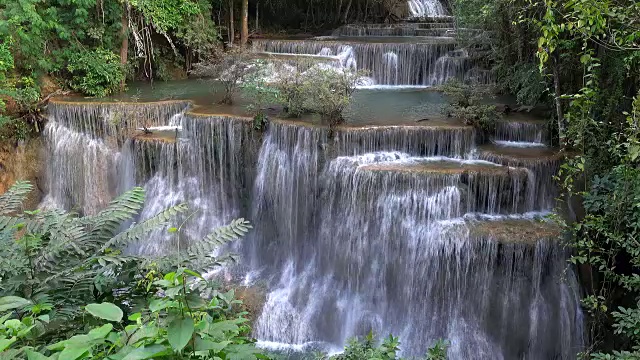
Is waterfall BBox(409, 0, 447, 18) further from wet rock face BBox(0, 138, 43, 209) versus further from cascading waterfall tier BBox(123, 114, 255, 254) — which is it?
wet rock face BBox(0, 138, 43, 209)

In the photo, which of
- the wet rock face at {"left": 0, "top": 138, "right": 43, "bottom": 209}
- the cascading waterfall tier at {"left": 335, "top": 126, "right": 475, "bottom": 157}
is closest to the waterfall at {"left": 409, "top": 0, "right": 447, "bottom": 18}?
the cascading waterfall tier at {"left": 335, "top": 126, "right": 475, "bottom": 157}

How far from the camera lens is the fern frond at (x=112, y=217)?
3.29 m

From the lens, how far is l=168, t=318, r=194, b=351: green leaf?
5.58 ft

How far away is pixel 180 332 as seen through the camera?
1753 mm

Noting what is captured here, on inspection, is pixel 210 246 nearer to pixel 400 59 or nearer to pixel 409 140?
pixel 409 140

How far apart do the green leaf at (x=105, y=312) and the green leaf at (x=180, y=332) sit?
9.6 inches

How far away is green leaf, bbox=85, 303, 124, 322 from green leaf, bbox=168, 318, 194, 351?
0.24m

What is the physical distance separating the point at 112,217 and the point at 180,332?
6.16 ft

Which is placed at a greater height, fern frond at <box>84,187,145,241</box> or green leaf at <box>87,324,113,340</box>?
fern frond at <box>84,187,145,241</box>

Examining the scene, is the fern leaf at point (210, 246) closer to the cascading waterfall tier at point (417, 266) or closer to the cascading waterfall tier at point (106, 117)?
the cascading waterfall tier at point (417, 266)

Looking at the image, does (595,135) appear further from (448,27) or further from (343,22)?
(343,22)

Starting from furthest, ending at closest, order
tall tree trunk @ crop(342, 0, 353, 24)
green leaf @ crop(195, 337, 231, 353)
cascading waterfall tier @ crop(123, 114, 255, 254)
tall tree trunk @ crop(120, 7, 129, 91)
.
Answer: tall tree trunk @ crop(342, 0, 353, 24)
tall tree trunk @ crop(120, 7, 129, 91)
cascading waterfall tier @ crop(123, 114, 255, 254)
green leaf @ crop(195, 337, 231, 353)

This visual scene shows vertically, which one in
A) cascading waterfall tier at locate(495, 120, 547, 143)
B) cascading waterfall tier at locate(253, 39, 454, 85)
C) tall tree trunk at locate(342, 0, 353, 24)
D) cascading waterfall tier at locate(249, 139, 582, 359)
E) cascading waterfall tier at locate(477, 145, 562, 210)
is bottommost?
cascading waterfall tier at locate(249, 139, 582, 359)

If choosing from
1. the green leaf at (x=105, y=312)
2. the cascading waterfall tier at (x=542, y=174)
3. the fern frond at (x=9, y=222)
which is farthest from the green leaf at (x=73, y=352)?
the cascading waterfall tier at (x=542, y=174)
